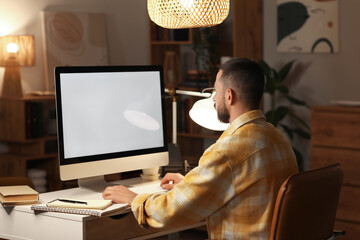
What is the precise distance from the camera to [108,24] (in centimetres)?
641

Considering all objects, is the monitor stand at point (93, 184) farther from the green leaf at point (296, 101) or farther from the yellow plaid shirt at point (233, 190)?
the green leaf at point (296, 101)

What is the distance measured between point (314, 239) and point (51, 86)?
392 centimetres

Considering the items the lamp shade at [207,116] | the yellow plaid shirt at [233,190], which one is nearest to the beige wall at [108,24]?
the lamp shade at [207,116]

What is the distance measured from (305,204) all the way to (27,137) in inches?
141

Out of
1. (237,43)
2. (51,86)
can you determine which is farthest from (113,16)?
(237,43)

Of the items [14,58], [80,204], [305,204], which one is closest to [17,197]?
[80,204]

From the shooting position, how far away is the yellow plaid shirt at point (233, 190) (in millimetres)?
2227

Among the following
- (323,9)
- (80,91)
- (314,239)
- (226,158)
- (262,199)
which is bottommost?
(314,239)

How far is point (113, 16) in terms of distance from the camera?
6441 mm

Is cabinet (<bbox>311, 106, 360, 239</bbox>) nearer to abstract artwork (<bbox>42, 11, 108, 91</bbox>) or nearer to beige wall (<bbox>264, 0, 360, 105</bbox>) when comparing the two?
beige wall (<bbox>264, 0, 360, 105</bbox>)

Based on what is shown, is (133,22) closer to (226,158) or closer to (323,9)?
(323,9)

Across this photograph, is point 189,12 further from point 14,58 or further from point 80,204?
point 14,58

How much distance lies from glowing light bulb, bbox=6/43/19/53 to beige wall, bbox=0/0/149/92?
347 millimetres

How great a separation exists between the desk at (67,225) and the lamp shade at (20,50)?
8.63ft
